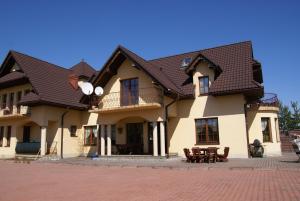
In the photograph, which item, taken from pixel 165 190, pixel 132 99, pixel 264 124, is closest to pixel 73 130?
pixel 132 99

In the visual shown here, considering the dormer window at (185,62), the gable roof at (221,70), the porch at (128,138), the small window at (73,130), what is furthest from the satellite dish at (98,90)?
the dormer window at (185,62)

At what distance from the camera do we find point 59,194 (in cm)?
766

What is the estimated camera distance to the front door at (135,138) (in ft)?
69.2

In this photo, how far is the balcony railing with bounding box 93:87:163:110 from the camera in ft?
62.3

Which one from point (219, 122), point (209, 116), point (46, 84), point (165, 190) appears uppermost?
point (46, 84)

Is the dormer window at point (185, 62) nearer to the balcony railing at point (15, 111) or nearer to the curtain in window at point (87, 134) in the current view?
the curtain in window at point (87, 134)

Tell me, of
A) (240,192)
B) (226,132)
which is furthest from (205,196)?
(226,132)

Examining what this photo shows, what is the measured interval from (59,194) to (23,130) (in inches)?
720

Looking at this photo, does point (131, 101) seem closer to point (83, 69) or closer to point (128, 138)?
point (128, 138)

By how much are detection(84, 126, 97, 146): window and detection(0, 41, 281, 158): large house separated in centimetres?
8

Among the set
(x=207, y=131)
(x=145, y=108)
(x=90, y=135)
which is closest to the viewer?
(x=145, y=108)

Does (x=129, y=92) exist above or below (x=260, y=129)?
above

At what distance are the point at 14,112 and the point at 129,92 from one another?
10.1 metres

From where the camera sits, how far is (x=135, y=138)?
2158 centimetres
